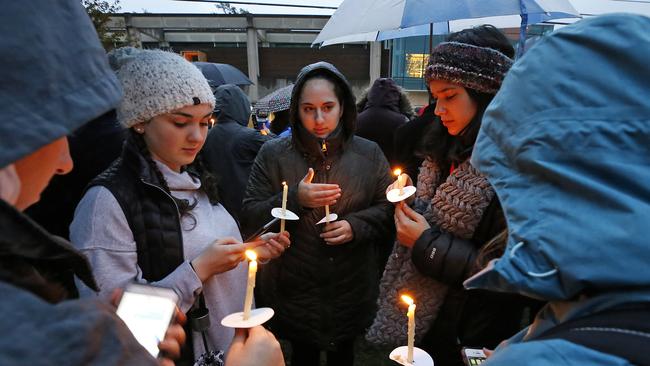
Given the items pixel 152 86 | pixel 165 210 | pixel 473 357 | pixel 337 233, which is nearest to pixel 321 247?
pixel 337 233

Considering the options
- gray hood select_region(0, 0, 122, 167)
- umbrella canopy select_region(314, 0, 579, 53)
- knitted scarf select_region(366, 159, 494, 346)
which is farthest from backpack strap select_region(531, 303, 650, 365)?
umbrella canopy select_region(314, 0, 579, 53)

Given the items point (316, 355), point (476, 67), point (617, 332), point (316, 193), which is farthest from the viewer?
point (316, 355)

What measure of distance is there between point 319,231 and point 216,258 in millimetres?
907

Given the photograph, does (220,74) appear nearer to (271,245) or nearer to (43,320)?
(271,245)

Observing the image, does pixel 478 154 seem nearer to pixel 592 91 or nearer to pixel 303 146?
pixel 592 91

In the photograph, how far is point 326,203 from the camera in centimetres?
225

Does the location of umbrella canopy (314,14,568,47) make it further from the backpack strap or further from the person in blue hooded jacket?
the backpack strap

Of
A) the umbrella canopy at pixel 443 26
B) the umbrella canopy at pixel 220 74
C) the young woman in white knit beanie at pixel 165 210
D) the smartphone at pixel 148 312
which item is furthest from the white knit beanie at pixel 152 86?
the umbrella canopy at pixel 220 74

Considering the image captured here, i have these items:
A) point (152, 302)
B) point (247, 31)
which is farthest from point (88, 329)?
point (247, 31)

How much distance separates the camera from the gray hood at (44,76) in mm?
494

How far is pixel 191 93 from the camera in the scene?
1.85 meters

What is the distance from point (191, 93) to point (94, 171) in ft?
2.37

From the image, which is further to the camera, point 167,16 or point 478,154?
point 167,16

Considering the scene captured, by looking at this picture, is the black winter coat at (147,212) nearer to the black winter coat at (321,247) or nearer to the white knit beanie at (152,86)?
the white knit beanie at (152,86)
